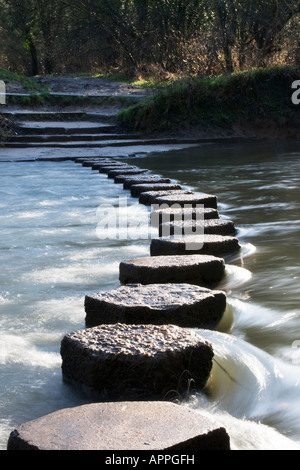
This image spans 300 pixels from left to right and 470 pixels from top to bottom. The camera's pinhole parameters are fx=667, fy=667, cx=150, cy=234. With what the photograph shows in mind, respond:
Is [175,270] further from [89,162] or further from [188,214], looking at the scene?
[89,162]

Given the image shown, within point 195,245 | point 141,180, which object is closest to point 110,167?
point 141,180

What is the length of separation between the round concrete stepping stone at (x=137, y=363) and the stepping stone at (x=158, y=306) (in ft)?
1.04

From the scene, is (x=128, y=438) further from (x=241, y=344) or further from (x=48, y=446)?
(x=241, y=344)

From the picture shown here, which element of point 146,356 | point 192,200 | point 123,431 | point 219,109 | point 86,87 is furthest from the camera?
point 86,87

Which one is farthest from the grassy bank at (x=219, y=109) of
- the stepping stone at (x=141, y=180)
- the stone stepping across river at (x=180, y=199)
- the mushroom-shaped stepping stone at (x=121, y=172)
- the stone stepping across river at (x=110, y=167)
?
the stone stepping across river at (x=180, y=199)

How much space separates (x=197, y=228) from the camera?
12.5 ft

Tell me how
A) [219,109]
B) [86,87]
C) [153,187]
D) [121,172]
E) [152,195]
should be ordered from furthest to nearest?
[86,87], [219,109], [121,172], [153,187], [152,195]

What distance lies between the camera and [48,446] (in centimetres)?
151

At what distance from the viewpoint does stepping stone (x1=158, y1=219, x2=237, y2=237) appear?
3801mm

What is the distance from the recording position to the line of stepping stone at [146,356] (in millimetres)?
1551

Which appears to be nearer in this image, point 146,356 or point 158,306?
point 146,356

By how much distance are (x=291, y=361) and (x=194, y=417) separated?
686 millimetres

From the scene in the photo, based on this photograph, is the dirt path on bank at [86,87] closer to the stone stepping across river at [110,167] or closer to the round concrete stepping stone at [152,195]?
the stone stepping across river at [110,167]

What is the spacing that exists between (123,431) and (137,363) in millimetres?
394
